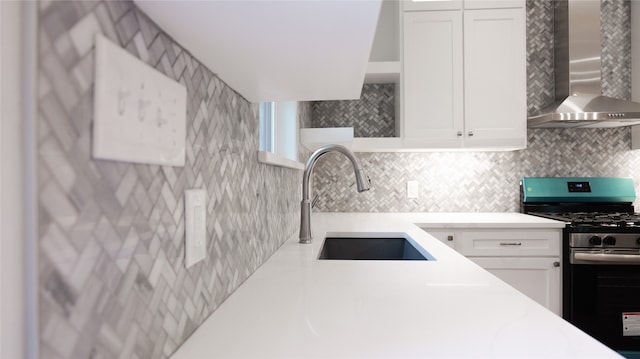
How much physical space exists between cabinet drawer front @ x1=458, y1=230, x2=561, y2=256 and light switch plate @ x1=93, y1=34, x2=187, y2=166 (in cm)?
206

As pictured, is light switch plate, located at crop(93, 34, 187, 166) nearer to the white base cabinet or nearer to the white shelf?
the white shelf

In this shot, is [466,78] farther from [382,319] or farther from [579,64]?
[382,319]

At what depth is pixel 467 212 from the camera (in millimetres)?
2795

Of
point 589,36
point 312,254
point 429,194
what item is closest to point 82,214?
point 312,254

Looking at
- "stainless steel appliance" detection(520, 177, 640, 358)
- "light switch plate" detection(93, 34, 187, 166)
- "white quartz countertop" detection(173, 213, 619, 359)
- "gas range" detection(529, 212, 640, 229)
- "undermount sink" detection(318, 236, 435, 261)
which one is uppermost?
"light switch plate" detection(93, 34, 187, 166)

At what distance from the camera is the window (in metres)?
1.66

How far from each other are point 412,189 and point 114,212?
2.58 meters

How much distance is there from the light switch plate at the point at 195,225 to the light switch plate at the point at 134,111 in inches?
2.9

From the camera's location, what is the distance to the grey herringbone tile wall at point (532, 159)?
2.76 metres

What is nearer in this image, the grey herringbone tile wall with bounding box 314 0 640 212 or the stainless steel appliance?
the stainless steel appliance

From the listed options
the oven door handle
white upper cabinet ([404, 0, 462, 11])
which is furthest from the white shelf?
the oven door handle

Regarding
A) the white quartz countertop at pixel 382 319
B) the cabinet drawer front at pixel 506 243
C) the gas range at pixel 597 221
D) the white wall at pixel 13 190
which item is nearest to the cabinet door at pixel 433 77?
the cabinet drawer front at pixel 506 243

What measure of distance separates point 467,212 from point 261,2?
266 cm

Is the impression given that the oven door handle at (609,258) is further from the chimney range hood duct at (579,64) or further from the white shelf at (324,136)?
the white shelf at (324,136)
